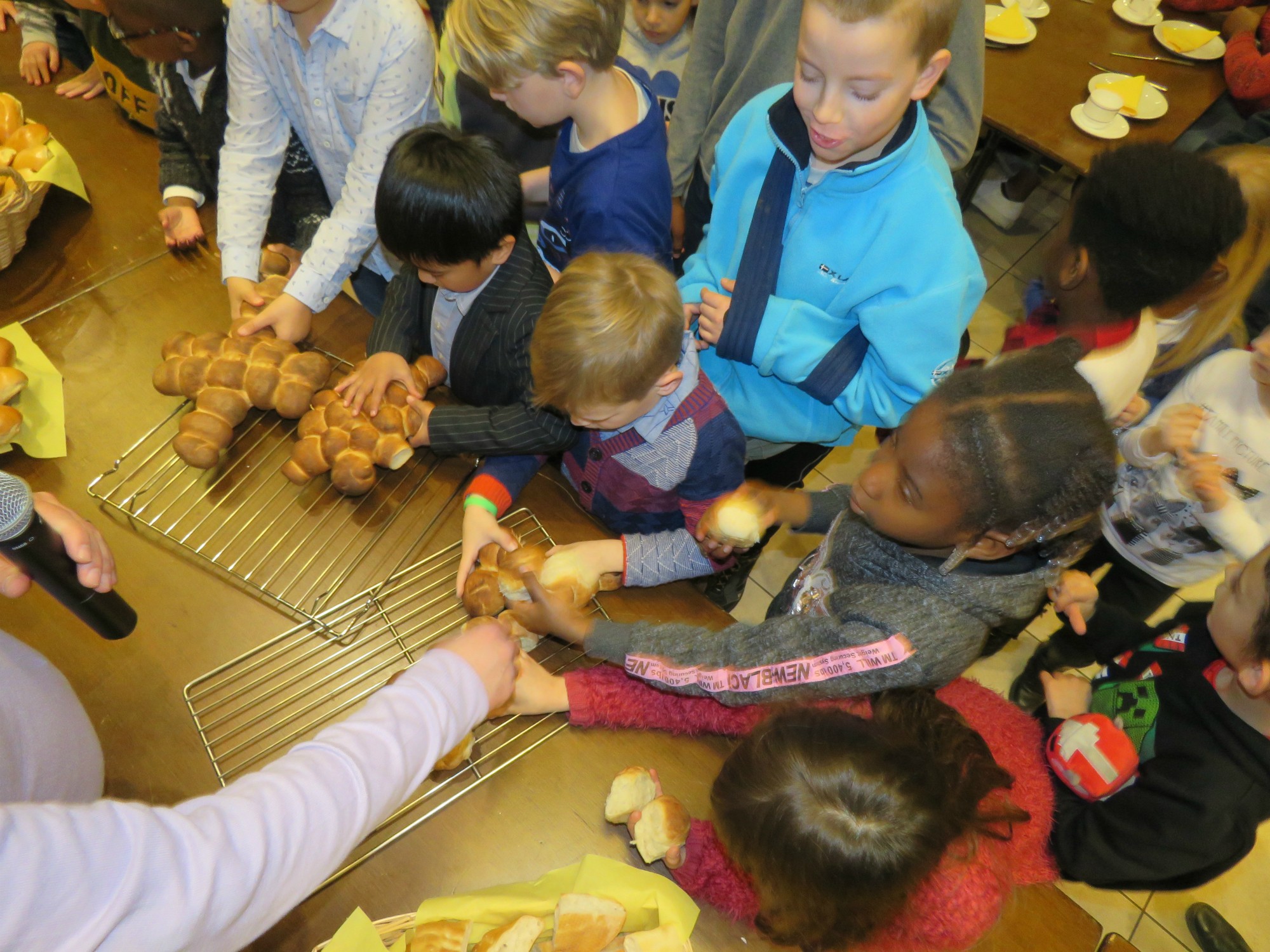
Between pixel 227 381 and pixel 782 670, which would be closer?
pixel 782 670

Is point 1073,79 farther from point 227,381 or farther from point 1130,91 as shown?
point 227,381

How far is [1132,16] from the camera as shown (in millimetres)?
2883

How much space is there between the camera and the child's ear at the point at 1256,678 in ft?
3.65

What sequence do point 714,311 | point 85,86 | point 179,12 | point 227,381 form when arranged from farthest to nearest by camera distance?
point 85,86
point 179,12
point 714,311
point 227,381

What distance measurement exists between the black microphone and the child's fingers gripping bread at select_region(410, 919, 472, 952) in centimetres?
70

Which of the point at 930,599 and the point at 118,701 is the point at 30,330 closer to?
the point at 118,701

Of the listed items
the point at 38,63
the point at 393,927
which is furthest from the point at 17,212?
the point at 393,927

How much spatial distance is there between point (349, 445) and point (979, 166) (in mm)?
3102

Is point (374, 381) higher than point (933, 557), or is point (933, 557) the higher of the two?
point (374, 381)

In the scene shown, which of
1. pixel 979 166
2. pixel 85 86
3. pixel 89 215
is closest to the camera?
pixel 89 215

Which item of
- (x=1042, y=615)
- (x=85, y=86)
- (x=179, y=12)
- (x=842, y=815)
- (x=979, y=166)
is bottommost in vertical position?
(x=1042, y=615)

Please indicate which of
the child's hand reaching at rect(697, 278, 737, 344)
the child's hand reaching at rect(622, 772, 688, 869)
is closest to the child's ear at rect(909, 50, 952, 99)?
the child's hand reaching at rect(697, 278, 737, 344)

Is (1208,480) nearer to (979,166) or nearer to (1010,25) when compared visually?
(1010,25)

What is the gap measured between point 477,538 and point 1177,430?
157 cm
